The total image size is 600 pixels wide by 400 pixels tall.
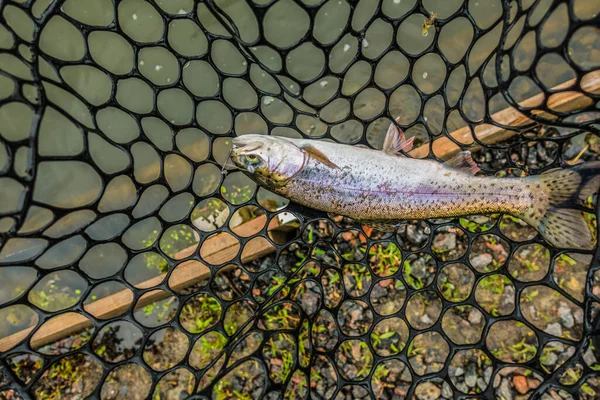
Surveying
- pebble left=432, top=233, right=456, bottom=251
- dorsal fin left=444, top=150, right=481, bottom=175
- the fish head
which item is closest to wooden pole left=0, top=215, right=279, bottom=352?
the fish head

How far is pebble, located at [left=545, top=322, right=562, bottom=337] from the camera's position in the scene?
Answer: 298cm

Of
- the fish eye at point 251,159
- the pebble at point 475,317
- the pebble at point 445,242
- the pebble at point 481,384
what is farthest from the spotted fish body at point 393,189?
the pebble at point 481,384

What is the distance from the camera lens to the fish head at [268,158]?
7.02 ft

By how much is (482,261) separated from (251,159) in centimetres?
184

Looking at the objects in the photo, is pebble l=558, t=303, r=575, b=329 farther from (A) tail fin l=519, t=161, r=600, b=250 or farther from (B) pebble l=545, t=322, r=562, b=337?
(A) tail fin l=519, t=161, r=600, b=250

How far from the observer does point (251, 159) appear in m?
2.13

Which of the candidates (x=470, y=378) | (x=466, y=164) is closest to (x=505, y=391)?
(x=470, y=378)

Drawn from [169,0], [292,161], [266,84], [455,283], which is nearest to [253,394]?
[455,283]

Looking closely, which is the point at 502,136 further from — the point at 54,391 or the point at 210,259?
the point at 54,391

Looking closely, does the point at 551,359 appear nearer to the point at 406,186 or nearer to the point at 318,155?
the point at 406,186

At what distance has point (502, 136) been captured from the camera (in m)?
2.88

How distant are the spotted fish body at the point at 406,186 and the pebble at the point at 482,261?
2.68ft

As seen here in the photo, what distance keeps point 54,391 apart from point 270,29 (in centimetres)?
308

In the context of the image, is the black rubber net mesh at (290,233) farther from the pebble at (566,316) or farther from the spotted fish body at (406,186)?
the spotted fish body at (406,186)
